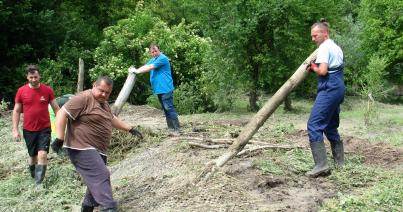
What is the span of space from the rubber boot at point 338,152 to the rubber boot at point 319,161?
0.44 m

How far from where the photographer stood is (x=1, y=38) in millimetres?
18094

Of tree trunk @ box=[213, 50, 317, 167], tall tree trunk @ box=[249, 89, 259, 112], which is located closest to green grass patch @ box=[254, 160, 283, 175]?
tree trunk @ box=[213, 50, 317, 167]

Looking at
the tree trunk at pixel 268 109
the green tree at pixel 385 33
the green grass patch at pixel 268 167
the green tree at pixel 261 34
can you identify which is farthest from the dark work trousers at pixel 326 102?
the green tree at pixel 385 33

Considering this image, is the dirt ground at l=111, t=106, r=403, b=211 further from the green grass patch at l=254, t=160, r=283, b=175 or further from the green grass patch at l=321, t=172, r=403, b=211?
the green grass patch at l=321, t=172, r=403, b=211

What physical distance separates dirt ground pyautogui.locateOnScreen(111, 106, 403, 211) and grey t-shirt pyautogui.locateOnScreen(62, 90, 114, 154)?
1020mm

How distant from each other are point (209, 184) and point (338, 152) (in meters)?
2.07

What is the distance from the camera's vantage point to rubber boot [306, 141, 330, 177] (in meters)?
6.63

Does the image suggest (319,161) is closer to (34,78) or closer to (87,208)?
(87,208)

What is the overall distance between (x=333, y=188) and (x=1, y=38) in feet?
50.0

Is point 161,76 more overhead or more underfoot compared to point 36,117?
more overhead

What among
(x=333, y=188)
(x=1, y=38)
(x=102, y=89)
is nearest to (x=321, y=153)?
(x=333, y=188)

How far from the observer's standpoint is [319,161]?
21.9 feet

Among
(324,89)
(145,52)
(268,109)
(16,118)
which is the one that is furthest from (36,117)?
(145,52)

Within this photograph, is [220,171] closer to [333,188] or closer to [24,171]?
[333,188]
